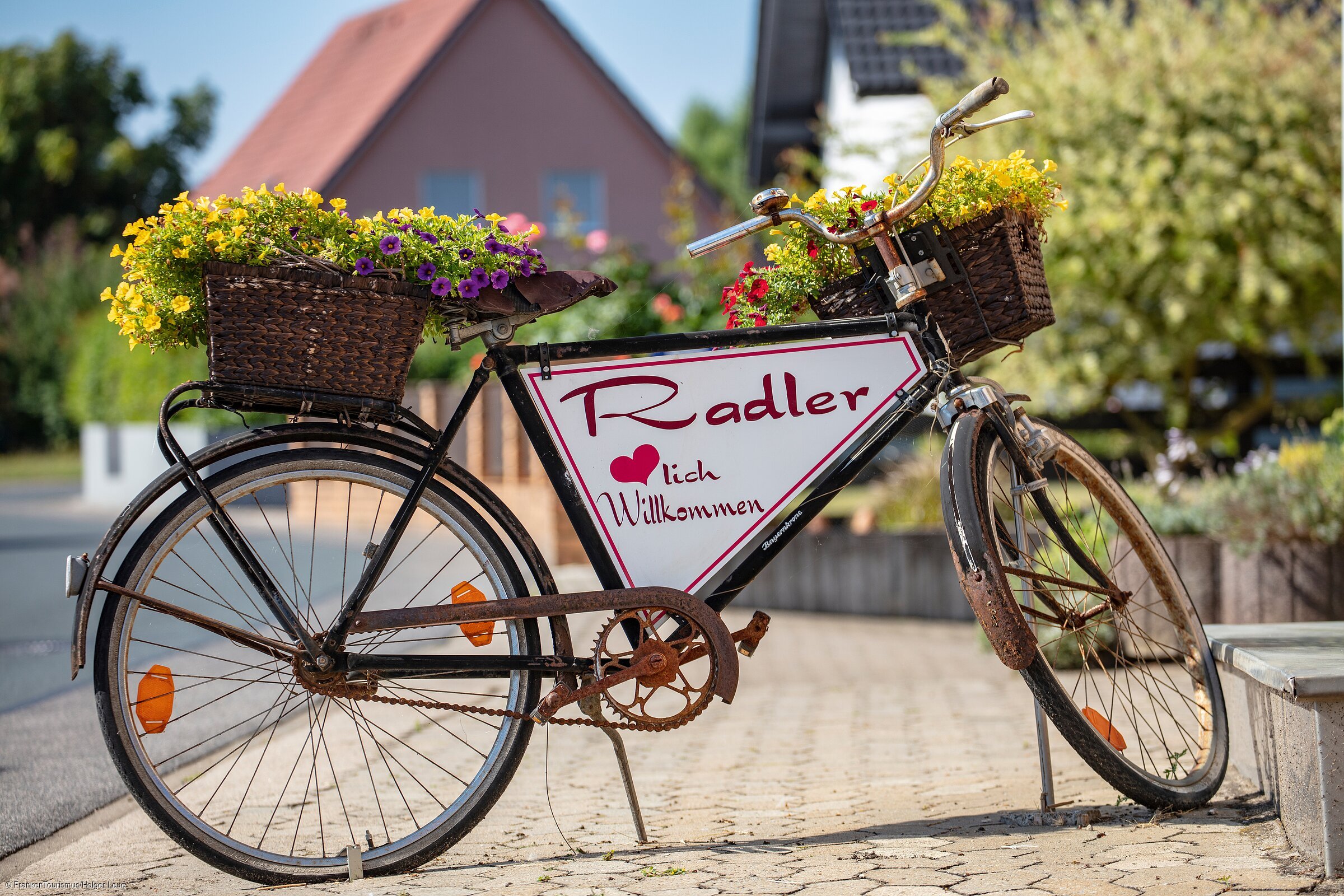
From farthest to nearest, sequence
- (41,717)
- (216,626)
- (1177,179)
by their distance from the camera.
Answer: (1177,179) → (41,717) → (216,626)

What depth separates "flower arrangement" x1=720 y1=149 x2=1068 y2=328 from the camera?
121 inches

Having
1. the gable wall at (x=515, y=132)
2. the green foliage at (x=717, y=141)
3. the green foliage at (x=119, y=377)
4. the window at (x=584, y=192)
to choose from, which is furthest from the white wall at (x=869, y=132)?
the green foliage at (x=717, y=141)

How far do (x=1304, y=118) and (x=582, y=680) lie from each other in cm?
751

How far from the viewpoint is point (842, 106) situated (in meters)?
17.0

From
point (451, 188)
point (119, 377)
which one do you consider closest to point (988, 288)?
point (119, 377)

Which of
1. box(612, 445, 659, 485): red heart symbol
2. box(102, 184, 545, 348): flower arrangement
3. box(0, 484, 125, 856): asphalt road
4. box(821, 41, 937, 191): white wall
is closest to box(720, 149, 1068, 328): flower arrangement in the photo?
box(612, 445, 659, 485): red heart symbol

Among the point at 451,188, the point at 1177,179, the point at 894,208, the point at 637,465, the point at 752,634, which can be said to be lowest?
the point at 752,634

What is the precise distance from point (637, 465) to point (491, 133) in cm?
2163

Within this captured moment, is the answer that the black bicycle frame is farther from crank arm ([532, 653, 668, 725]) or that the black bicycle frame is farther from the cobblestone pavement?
the cobblestone pavement

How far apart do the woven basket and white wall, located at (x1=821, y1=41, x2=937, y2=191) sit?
10.6 ft

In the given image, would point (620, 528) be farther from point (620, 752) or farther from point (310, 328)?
point (310, 328)

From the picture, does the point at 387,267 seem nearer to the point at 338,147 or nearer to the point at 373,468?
the point at 373,468

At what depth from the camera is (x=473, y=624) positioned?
296 cm

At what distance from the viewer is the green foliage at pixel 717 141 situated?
199 ft
